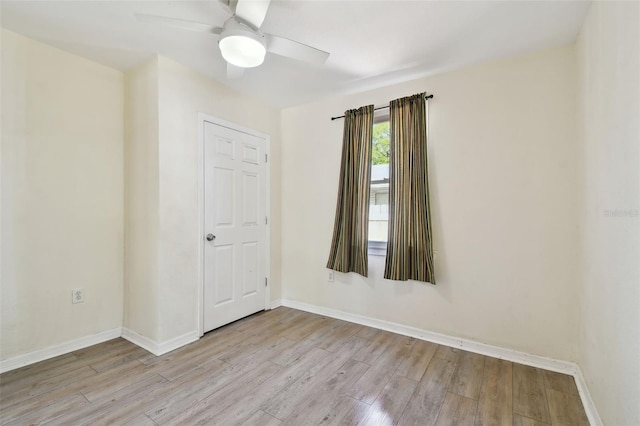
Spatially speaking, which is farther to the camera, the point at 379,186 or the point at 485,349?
the point at 379,186

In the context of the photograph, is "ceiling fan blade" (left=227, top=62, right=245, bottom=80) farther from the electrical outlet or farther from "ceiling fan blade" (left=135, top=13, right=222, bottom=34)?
the electrical outlet

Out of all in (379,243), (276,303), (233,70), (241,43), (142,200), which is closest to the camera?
(241,43)

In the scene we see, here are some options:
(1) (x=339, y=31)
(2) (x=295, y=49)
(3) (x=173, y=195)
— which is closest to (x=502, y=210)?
(1) (x=339, y=31)

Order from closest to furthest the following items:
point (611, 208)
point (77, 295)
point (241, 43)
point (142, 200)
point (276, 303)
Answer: point (611, 208) → point (241, 43) → point (77, 295) → point (142, 200) → point (276, 303)

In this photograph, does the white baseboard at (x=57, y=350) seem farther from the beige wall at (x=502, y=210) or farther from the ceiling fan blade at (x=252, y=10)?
the ceiling fan blade at (x=252, y=10)

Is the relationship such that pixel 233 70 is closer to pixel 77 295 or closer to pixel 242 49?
pixel 242 49

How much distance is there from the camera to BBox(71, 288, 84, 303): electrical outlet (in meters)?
2.40

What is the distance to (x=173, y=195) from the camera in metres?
2.49

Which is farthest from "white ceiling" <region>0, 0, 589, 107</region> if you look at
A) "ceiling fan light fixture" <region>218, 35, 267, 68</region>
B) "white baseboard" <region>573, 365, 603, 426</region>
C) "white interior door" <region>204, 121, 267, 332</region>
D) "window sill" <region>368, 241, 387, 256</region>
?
"white baseboard" <region>573, 365, 603, 426</region>

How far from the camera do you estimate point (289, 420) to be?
5.31 feet

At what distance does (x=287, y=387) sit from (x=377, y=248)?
61.7 inches

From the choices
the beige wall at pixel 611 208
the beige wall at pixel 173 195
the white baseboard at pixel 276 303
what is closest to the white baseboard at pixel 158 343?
Answer: the beige wall at pixel 173 195

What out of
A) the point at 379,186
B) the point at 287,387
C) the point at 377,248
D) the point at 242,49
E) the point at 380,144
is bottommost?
the point at 287,387

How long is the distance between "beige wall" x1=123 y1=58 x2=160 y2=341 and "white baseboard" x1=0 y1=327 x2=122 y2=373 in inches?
5.9
